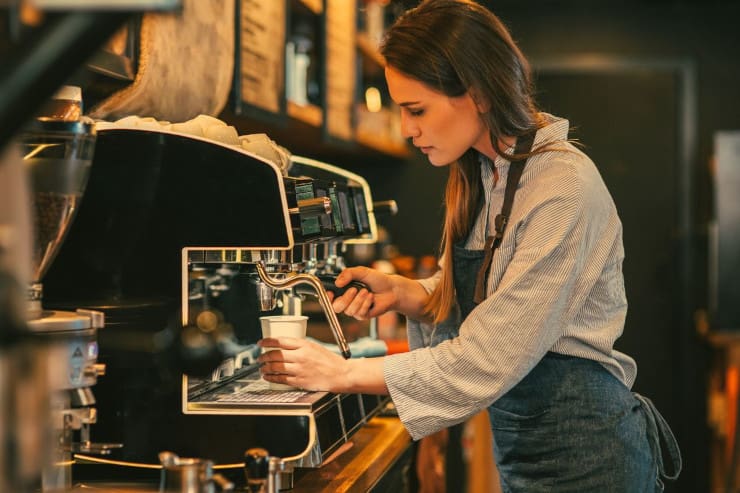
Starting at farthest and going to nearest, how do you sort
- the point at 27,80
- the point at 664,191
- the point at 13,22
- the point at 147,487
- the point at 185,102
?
the point at 664,191
the point at 185,102
the point at 147,487
the point at 13,22
the point at 27,80

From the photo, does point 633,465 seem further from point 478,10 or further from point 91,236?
point 91,236

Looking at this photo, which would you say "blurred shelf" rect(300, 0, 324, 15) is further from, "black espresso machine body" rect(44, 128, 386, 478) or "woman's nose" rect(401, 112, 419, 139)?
"black espresso machine body" rect(44, 128, 386, 478)

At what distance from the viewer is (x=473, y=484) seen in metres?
4.05

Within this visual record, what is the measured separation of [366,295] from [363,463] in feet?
1.05

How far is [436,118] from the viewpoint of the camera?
1.72 metres

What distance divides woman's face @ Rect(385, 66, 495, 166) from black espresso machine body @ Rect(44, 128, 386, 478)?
261 mm

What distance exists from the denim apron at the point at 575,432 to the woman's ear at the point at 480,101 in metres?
0.43

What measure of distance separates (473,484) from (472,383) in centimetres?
261

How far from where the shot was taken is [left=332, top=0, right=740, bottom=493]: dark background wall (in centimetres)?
526

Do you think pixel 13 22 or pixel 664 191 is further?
pixel 664 191

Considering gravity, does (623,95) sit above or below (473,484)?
above

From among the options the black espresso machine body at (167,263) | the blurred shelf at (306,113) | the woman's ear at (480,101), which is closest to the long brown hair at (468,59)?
the woman's ear at (480,101)

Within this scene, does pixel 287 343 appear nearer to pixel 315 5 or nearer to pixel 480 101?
pixel 480 101

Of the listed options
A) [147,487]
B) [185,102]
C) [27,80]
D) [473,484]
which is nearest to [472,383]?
[147,487]
